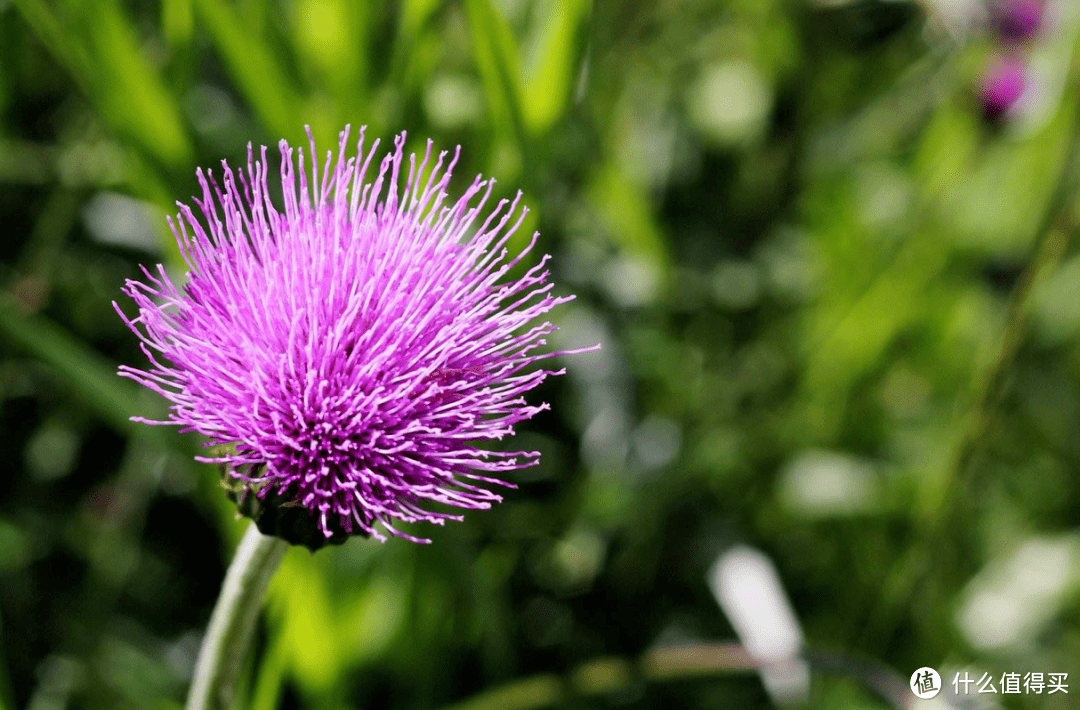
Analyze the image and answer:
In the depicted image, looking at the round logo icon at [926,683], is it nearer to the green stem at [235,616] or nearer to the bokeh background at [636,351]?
the bokeh background at [636,351]

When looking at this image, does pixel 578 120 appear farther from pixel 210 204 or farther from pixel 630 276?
pixel 210 204

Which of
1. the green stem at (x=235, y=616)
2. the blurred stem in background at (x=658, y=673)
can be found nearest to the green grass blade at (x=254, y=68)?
the green stem at (x=235, y=616)

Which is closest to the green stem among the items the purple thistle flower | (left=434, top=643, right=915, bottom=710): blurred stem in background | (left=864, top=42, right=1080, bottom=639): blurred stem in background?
the purple thistle flower

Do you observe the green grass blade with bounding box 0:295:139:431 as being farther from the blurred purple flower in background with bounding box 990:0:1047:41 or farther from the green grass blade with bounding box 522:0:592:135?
the blurred purple flower in background with bounding box 990:0:1047:41

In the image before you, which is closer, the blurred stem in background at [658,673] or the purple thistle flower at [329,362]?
the purple thistle flower at [329,362]

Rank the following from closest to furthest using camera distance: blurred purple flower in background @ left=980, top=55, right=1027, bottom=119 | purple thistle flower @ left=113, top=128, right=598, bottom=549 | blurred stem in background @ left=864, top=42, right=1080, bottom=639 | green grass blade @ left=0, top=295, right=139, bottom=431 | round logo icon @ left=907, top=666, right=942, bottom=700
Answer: purple thistle flower @ left=113, top=128, right=598, bottom=549, green grass blade @ left=0, top=295, right=139, bottom=431, round logo icon @ left=907, top=666, right=942, bottom=700, blurred stem in background @ left=864, top=42, right=1080, bottom=639, blurred purple flower in background @ left=980, top=55, right=1027, bottom=119

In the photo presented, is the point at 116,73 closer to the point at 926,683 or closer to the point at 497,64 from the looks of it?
the point at 497,64

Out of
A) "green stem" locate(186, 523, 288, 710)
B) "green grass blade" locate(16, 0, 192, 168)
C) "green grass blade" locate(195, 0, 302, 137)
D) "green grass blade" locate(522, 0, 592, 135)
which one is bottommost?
"green stem" locate(186, 523, 288, 710)
